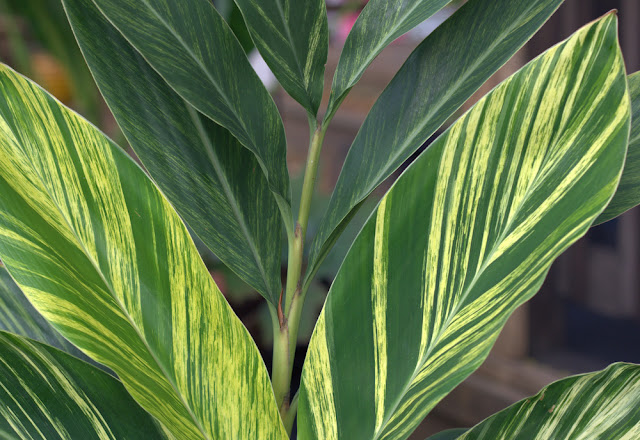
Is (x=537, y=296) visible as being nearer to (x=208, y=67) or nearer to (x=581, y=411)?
(x=581, y=411)

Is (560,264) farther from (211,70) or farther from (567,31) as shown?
(211,70)

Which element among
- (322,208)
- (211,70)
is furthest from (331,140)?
(211,70)

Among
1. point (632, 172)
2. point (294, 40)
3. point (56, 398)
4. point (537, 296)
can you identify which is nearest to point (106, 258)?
point (56, 398)

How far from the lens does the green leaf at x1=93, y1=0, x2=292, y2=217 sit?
0.35 m

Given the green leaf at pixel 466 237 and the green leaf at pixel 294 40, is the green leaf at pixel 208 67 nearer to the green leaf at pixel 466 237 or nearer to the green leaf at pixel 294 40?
the green leaf at pixel 294 40

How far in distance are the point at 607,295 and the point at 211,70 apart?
4.28ft

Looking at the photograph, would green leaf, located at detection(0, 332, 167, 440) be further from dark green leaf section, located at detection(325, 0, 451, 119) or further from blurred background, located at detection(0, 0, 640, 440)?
blurred background, located at detection(0, 0, 640, 440)

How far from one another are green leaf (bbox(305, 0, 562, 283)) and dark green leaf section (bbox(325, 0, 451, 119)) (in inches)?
1.0

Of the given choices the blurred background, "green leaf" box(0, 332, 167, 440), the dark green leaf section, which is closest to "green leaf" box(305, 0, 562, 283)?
the dark green leaf section

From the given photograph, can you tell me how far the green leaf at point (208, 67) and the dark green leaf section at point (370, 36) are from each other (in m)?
0.05

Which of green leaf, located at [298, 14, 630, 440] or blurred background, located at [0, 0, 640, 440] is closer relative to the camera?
green leaf, located at [298, 14, 630, 440]

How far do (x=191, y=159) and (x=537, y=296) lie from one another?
1257 millimetres

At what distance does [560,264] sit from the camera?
1.45 metres

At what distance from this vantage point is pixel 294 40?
1.35 ft
